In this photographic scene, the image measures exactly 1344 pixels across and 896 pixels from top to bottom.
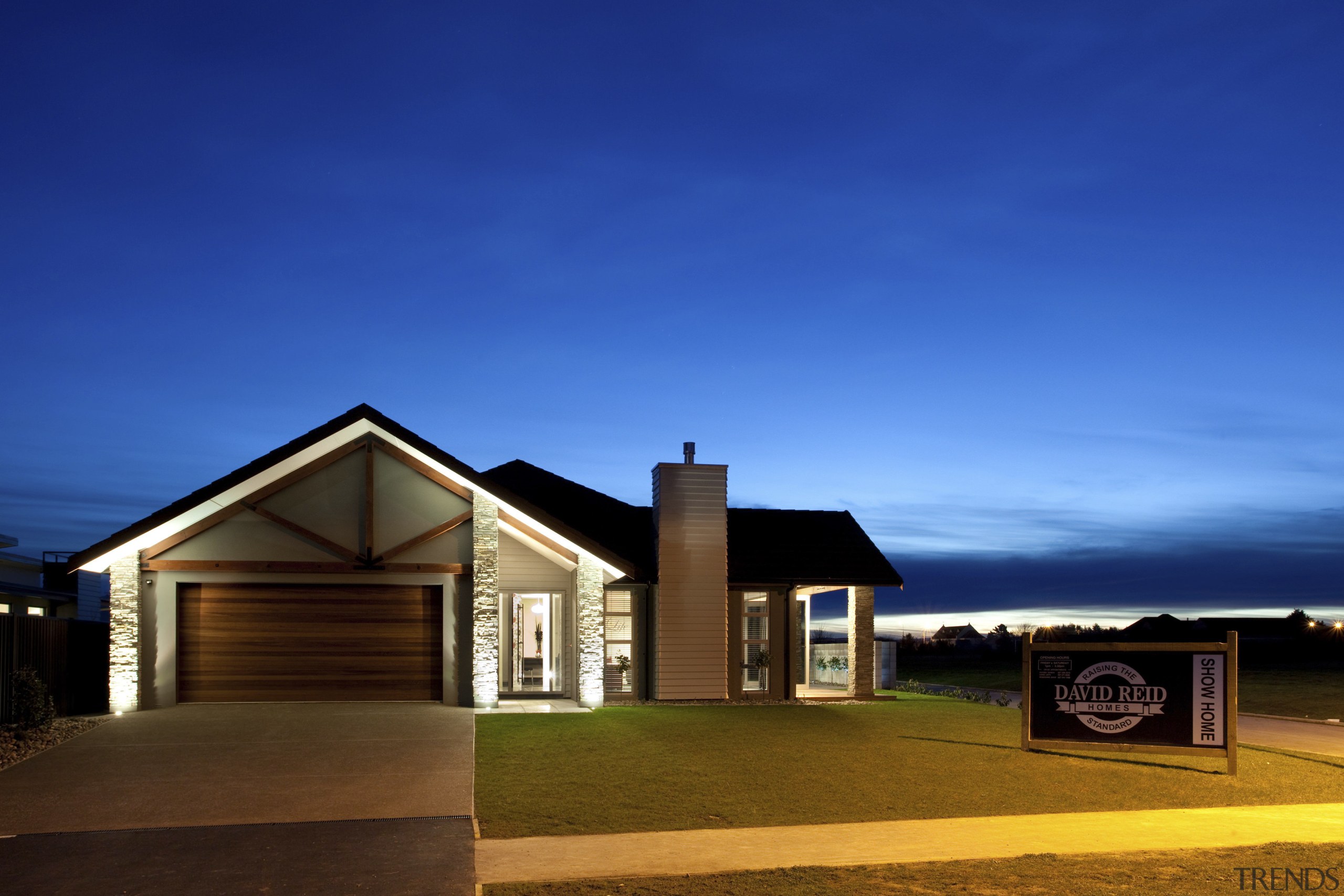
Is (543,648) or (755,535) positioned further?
(755,535)

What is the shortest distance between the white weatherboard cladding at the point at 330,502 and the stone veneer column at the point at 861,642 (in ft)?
35.3

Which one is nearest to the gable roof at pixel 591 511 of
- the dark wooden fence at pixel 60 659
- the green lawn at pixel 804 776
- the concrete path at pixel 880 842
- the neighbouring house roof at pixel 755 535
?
the neighbouring house roof at pixel 755 535

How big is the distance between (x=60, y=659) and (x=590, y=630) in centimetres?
804

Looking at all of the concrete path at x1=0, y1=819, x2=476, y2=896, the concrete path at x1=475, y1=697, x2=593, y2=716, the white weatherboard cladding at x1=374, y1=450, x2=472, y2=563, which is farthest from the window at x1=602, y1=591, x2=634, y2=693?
the concrete path at x1=0, y1=819, x2=476, y2=896

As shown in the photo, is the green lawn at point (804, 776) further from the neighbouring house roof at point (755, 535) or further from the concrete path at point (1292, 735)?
the neighbouring house roof at point (755, 535)

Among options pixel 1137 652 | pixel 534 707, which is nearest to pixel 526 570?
pixel 534 707

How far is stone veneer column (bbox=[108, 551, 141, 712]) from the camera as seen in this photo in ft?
54.1

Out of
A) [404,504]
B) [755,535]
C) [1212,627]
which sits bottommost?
[1212,627]

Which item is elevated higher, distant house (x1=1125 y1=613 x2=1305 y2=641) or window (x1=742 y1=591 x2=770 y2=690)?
window (x1=742 y1=591 x2=770 y2=690)

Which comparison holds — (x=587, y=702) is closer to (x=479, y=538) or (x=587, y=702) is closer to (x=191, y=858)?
(x=479, y=538)

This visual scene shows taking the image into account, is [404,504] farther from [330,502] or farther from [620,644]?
[620,644]

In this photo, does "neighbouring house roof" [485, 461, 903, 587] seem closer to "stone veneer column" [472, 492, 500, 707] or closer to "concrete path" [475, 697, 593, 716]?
"concrete path" [475, 697, 593, 716]

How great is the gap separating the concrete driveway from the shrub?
66cm

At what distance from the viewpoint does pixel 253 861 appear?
310 inches
